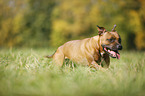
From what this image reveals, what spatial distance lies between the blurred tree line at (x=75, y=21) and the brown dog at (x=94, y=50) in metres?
9.53

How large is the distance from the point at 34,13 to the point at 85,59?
67.2ft

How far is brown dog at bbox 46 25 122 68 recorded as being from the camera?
3.49 metres

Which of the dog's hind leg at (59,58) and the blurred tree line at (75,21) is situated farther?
the blurred tree line at (75,21)

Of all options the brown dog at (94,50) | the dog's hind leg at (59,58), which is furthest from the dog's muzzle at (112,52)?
the dog's hind leg at (59,58)

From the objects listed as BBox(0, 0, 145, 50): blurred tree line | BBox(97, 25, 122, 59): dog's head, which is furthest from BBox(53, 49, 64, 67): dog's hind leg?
BBox(0, 0, 145, 50): blurred tree line

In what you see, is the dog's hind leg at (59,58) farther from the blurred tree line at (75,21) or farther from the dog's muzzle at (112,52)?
the blurred tree line at (75,21)

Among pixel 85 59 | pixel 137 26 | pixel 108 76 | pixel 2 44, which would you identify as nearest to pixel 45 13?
pixel 2 44

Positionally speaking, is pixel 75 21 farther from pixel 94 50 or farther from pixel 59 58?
pixel 94 50

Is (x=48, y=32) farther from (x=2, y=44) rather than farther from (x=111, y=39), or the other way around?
(x=111, y=39)

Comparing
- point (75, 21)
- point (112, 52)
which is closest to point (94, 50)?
point (112, 52)

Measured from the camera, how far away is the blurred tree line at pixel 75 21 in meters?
15.7

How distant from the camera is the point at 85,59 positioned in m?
3.97

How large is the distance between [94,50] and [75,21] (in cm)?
1276

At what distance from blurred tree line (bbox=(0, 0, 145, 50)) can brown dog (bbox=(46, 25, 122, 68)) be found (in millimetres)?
9530
